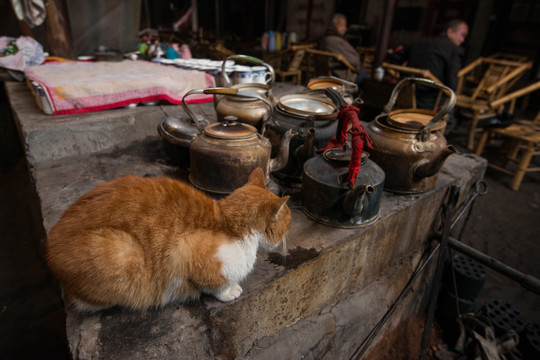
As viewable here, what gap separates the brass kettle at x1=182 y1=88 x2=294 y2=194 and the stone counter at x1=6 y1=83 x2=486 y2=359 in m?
0.44

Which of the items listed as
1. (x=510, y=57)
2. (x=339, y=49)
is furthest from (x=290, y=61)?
(x=510, y=57)

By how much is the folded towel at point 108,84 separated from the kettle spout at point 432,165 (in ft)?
8.79

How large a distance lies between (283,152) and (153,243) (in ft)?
3.60

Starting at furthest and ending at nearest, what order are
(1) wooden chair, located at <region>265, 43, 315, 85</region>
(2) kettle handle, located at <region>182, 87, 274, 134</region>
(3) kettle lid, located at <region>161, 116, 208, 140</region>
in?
1. (1) wooden chair, located at <region>265, 43, 315, 85</region>
2. (3) kettle lid, located at <region>161, 116, 208, 140</region>
3. (2) kettle handle, located at <region>182, 87, 274, 134</region>

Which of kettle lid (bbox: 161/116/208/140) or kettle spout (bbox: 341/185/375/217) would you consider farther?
kettle lid (bbox: 161/116/208/140)

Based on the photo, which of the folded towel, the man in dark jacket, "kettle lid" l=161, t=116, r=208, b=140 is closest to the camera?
"kettle lid" l=161, t=116, r=208, b=140

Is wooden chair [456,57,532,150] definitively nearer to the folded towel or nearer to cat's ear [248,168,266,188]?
the folded towel

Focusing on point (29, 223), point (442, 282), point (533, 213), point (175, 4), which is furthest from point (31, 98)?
point (175, 4)

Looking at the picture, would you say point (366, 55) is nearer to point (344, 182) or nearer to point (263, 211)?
point (344, 182)

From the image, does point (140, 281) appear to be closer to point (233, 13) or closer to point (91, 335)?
point (91, 335)

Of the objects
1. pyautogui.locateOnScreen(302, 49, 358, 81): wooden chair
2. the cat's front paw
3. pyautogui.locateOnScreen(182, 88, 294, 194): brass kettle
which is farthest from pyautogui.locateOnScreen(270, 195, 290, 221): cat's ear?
pyautogui.locateOnScreen(302, 49, 358, 81): wooden chair

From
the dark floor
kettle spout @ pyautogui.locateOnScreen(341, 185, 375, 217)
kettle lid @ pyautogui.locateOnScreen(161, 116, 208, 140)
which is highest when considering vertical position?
kettle lid @ pyautogui.locateOnScreen(161, 116, 208, 140)

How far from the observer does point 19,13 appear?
4090 millimetres

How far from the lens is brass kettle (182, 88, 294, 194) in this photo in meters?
1.95
